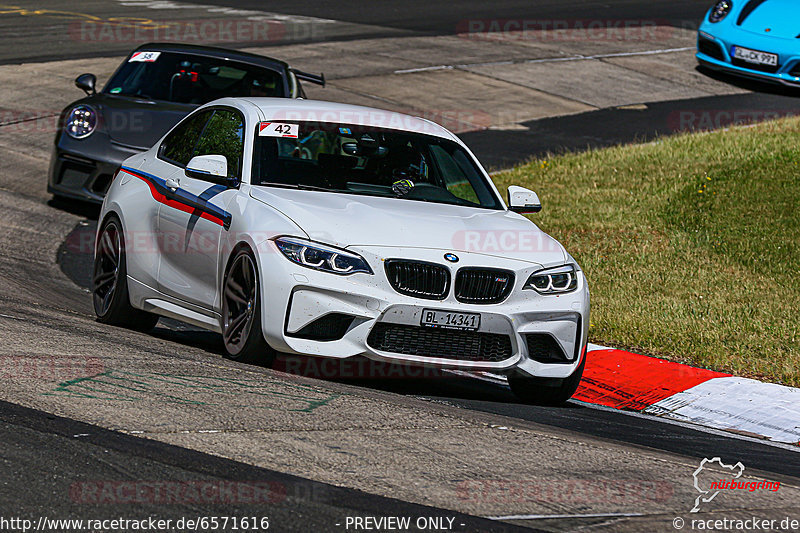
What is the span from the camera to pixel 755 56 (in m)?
17.4

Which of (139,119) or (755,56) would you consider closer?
(139,119)

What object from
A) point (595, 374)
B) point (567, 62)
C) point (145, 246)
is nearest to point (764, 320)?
point (595, 374)

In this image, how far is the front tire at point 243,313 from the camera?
690 cm

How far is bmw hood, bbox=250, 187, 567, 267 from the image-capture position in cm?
684

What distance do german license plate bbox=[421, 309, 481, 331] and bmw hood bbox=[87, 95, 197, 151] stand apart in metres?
6.15

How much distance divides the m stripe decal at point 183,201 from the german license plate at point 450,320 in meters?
1.34

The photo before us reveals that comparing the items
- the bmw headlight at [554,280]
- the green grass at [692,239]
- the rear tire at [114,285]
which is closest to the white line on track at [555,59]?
the green grass at [692,239]

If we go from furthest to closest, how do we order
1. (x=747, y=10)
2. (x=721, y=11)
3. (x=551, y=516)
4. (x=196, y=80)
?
1. (x=721, y=11)
2. (x=747, y=10)
3. (x=196, y=80)
4. (x=551, y=516)

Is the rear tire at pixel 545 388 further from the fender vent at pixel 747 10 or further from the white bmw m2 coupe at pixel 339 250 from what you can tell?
the fender vent at pixel 747 10

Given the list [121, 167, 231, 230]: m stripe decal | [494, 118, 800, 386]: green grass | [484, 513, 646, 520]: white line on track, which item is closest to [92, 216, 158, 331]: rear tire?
[121, 167, 231, 230]: m stripe decal

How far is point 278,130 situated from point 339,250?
1.43 m

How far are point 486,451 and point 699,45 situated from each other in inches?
560

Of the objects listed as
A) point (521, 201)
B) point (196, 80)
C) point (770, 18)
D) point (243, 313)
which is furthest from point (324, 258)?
point (770, 18)

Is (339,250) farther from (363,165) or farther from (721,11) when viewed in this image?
(721,11)
